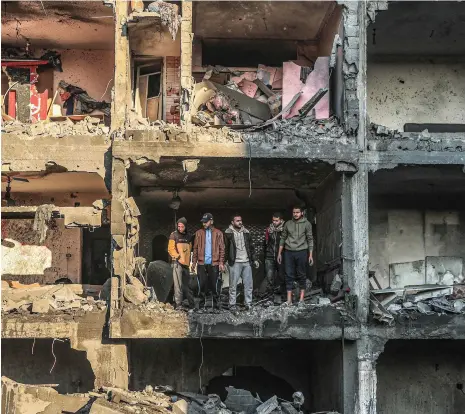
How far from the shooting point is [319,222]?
24.2m

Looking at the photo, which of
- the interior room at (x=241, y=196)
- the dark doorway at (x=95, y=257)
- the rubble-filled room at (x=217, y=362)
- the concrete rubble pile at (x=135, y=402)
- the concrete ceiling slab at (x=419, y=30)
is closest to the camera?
the concrete rubble pile at (x=135, y=402)

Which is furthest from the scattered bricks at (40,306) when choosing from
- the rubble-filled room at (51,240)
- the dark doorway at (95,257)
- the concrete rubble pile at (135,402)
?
the dark doorway at (95,257)

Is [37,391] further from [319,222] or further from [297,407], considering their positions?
[319,222]

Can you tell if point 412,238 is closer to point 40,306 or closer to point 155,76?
point 155,76

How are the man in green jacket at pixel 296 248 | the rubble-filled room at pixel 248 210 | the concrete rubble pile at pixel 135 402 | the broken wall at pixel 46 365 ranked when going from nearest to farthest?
the concrete rubble pile at pixel 135 402 → the man in green jacket at pixel 296 248 → the rubble-filled room at pixel 248 210 → the broken wall at pixel 46 365

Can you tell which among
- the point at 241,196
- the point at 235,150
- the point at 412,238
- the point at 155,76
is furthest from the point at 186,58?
the point at 412,238

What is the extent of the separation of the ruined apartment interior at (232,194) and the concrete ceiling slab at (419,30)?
0.06 meters

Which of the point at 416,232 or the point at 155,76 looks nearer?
the point at 155,76

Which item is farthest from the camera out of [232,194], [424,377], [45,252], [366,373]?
[45,252]

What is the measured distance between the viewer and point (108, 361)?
21.0m

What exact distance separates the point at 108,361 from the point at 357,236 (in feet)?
19.6

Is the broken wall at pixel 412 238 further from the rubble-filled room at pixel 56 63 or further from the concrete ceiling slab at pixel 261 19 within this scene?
the rubble-filled room at pixel 56 63

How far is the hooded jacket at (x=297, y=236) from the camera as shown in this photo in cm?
2148

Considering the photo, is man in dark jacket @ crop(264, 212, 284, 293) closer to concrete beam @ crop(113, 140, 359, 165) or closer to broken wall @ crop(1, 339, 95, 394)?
concrete beam @ crop(113, 140, 359, 165)
